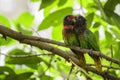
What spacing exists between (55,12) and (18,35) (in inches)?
6.5

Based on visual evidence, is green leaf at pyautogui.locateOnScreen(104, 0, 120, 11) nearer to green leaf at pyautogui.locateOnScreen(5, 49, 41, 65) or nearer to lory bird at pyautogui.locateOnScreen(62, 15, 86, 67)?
lory bird at pyautogui.locateOnScreen(62, 15, 86, 67)

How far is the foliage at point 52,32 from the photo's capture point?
0.77 metres

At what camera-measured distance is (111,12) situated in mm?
746

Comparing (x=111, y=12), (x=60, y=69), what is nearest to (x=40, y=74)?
(x=60, y=69)

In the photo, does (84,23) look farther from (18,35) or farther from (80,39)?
(18,35)

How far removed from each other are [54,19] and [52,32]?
0.04 meters

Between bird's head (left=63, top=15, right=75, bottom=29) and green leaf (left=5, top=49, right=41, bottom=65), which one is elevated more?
bird's head (left=63, top=15, right=75, bottom=29)

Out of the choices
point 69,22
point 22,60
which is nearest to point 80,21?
point 69,22

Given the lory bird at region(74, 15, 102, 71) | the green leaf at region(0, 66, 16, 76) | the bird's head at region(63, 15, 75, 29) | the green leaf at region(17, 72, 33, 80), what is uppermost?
the bird's head at region(63, 15, 75, 29)

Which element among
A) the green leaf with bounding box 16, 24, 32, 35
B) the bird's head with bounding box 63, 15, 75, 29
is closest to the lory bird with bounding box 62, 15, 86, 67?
the bird's head with bounding box 63, 15, 75, 29

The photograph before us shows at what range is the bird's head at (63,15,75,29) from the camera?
77cm

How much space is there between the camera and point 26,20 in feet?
2.88

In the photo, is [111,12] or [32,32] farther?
[32,32]

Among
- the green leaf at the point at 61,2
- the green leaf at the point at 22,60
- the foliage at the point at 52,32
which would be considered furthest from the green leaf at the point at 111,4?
the green leaf at the point at 22,60
